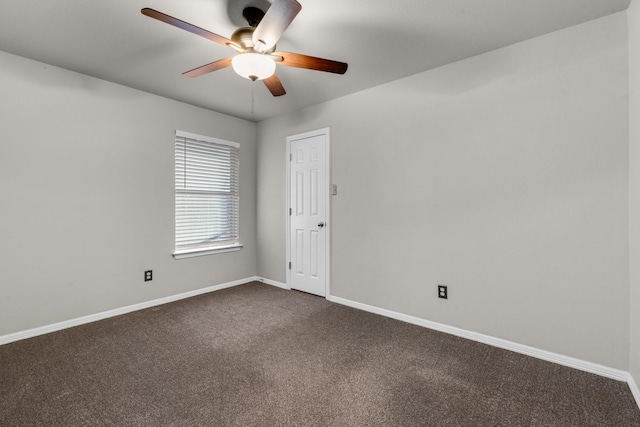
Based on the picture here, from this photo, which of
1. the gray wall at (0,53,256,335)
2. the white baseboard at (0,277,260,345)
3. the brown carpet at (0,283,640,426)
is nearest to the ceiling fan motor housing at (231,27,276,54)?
the gray wall at (0,53,256,335)

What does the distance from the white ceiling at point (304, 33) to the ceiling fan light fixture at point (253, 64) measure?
1.21ft

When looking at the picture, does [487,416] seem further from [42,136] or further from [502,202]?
[42,136]

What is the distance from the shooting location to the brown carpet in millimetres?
1652

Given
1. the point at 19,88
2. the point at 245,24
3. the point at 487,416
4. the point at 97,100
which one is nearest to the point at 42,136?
the point at 19,88

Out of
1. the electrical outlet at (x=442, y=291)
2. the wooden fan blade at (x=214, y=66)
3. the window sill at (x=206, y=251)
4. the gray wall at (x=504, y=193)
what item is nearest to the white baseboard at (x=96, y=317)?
the window sill at (x=206, y=251)

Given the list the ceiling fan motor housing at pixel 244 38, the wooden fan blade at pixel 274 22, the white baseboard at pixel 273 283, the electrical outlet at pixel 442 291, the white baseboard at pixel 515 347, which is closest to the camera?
the wooden fan blade at pixel 274 22

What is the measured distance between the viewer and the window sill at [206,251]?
3702 mm

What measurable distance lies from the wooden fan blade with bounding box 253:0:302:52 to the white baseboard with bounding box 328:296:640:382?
106 inches

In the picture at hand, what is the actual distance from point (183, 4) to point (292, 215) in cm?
264

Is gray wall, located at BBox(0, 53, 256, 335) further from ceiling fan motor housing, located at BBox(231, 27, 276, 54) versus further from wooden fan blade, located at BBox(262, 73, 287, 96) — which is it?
→ ceiling fan motor housing, located at BBox(231, 27, 276, 54)

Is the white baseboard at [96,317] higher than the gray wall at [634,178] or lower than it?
lower

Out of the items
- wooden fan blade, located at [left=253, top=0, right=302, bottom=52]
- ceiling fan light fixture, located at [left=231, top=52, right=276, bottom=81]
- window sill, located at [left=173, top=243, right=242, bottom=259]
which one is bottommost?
window sill, located at [left=173, top=243, right=242, bottom=259]

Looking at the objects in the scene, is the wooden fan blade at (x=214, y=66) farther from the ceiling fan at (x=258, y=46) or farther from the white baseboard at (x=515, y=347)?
the white baseboard at (x=515, y=347)

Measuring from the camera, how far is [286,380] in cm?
200
